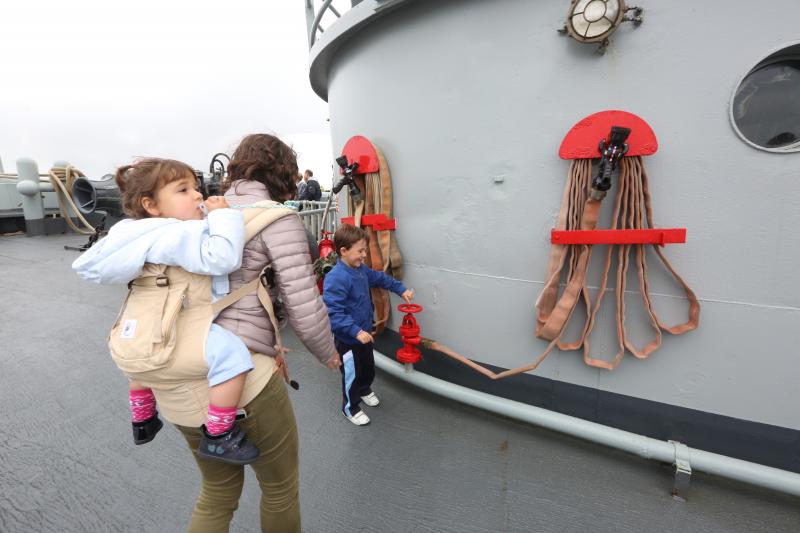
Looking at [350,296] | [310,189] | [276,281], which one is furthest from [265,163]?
[310,189]

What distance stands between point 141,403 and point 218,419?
0.44m

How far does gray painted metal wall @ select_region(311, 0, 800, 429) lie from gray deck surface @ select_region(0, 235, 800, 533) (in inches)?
18.2

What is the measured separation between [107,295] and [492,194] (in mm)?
5780

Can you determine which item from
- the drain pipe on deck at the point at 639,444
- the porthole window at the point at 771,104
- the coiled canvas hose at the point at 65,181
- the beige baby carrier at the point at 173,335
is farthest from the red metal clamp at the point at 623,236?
the coiled canvas hose at the point at 65,181

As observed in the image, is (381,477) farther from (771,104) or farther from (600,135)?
(771,104)

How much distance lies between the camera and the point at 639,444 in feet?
6.65

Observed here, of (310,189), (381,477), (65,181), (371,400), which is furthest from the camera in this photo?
(310,189)

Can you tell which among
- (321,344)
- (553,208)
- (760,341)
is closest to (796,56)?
(553,208)

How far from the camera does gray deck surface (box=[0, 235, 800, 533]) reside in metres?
1.74

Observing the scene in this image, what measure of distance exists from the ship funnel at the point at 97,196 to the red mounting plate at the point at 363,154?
696 centimetres

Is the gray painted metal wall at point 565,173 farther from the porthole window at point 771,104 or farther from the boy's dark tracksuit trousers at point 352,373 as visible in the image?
the boy's dark tracksuit trousers at point 352,373

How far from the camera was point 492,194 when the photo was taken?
2.31 metres

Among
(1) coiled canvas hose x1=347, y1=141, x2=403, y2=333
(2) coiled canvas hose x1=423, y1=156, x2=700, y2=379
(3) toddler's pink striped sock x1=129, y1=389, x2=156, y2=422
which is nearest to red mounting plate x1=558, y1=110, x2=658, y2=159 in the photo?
(2) coiled canvas hose x1=423, y1=156, x2=700, y2=379

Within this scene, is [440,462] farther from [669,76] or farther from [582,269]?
[669,76]
